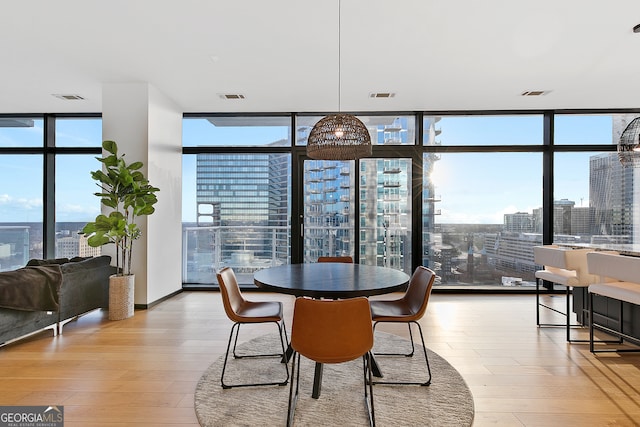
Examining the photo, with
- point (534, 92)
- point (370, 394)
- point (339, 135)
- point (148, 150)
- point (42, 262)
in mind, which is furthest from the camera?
point (534, 92)

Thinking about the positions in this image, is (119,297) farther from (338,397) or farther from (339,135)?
(339,135)

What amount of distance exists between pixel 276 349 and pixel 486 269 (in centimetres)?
386

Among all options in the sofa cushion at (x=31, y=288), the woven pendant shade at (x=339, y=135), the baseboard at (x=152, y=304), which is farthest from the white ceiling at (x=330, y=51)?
the baseboard at (x=152, y=304)

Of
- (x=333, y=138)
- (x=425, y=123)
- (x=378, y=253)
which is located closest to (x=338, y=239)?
(x=378, y=253)

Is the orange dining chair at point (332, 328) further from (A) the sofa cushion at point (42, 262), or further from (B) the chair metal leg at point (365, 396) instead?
(A) the sofa cushion at point (42, 262)

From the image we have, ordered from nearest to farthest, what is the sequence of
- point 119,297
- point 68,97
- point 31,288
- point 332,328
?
point 332,328
point 31,288
point 119,297
point 68,97

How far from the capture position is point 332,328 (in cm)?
179

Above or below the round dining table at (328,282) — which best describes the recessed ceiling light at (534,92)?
above

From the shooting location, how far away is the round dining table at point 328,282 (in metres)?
2.06

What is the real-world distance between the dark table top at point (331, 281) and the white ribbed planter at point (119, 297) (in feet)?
7.31

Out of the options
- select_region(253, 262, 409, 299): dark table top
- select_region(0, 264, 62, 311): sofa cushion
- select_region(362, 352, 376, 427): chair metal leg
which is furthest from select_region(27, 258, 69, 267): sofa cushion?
select_region(362, 352, 376, 427): chair metal leg

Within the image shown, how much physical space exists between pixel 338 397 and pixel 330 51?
Result: 313 centimetres

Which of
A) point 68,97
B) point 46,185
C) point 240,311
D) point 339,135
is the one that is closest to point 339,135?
point 339,135

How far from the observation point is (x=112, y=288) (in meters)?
3.86
